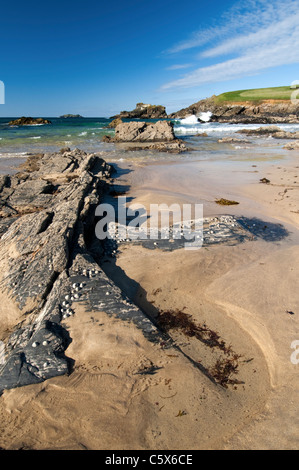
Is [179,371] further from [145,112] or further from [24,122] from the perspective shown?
[145,112]

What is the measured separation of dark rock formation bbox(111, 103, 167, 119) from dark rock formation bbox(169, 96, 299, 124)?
28.2ft

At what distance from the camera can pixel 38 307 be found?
4691 mm

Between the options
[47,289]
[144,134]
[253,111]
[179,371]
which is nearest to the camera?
[179,371]

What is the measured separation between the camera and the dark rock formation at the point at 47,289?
3.64 metres

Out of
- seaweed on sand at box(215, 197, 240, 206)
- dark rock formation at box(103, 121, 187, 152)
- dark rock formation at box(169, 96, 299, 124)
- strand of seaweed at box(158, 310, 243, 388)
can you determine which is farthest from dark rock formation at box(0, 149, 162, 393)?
dark rock formation at box(169, 96, 299, 124)

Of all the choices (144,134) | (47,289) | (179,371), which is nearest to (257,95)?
(144,134)

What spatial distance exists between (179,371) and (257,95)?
10359 centimetres

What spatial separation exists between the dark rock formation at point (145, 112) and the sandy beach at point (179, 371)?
98809 millimetres

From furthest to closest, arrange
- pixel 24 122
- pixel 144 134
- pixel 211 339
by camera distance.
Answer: pixel 24 122, pixel 144 134, pixel 211 339

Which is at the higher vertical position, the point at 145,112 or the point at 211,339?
the point at 145,112

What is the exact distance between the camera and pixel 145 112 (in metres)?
95.8

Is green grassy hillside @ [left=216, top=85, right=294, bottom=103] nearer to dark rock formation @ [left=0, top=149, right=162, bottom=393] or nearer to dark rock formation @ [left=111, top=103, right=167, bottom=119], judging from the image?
dark rock formation @ [left=111, top=103, right=167, bottom=119]

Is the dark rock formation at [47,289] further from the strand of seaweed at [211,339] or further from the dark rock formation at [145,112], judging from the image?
the dark rock formation at [145,112]

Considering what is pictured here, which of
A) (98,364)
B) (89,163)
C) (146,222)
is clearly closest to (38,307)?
Answer: (98,364)
